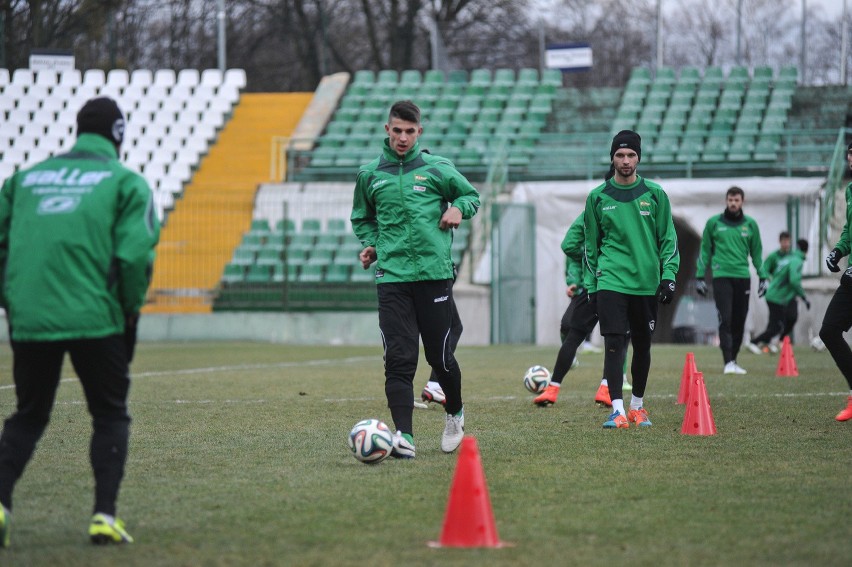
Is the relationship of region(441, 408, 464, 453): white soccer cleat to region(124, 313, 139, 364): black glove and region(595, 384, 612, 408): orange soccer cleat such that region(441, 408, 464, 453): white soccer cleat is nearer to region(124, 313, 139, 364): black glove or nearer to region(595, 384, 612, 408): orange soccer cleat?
region(124, 313, 139, 364): black glove

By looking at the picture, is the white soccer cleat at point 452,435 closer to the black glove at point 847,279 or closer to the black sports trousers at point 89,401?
the black sports trousers at point 89,401

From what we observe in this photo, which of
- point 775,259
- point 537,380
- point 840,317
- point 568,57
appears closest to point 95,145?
point 840,317

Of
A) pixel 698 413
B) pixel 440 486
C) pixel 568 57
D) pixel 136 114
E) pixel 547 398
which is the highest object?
pixel 568 57

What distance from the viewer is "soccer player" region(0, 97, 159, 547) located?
5070 millimetres

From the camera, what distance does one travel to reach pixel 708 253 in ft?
49.0

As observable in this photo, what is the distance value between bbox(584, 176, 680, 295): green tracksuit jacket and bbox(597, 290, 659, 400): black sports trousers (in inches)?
3.3

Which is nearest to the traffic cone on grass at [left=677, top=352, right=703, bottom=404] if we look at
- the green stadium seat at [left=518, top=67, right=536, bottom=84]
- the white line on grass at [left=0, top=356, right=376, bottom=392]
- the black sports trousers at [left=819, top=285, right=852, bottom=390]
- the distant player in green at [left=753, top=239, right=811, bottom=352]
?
the black sports trousers at [left=819, top=285, right=852, bottom=390]

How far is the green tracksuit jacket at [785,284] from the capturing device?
2070cm

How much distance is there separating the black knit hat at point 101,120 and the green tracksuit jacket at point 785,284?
16.9 meters

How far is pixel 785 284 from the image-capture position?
20.7 metres

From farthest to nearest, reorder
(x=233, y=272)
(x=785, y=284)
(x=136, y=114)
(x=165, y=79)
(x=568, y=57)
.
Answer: (x=568, y=57) < (x=165, y=79) < (x=136, y=114) < (x=233, y=272) < (x=785, y=284)

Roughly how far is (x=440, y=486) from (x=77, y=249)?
2.37m

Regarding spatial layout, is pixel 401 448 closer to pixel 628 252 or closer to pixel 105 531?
pixel 628 252

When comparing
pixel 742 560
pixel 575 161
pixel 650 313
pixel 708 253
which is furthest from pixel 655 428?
pixel 575 161
